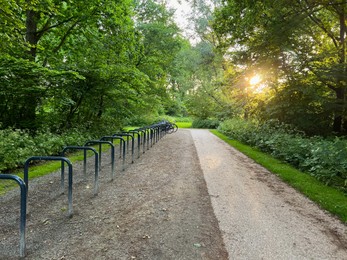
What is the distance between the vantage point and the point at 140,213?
3.56 meters

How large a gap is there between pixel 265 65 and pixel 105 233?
963 cm

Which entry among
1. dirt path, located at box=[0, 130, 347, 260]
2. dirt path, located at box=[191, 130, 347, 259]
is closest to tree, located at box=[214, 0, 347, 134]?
dirt path, located at box=[191, 130, 347, 259]

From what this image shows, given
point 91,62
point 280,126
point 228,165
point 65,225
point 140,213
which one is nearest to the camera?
point 65,225

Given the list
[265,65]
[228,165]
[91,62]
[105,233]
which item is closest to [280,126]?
[265,65]

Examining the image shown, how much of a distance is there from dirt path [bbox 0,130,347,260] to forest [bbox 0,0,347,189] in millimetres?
2299

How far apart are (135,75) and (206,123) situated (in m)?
17.5

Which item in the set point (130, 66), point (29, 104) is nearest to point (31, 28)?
point (29, 104)

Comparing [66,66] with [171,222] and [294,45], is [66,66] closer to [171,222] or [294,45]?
[171,222]

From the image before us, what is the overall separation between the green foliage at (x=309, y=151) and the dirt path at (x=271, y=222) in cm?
135

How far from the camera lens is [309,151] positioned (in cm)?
723

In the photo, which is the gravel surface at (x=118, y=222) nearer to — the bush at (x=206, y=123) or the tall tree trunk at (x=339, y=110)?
the tall tree trunk at (x=339, y=110)

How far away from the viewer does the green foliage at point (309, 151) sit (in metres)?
5.66

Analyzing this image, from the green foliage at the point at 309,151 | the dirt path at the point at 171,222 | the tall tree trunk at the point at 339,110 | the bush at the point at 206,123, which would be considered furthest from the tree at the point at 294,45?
the bush at the point at 206,123

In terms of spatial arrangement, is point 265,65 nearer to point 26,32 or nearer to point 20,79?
point 20,79
